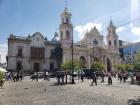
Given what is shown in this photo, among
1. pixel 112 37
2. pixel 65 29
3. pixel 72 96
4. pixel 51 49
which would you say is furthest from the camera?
pixel 112 37

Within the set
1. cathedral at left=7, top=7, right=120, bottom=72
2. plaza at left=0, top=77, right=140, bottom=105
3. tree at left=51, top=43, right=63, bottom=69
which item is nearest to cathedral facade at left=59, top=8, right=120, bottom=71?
cathedral at left=7, top=7, right=120, bottom=72

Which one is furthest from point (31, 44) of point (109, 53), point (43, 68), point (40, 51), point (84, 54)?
point (109, 53)

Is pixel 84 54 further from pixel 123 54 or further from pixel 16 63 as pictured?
pixel 123 54

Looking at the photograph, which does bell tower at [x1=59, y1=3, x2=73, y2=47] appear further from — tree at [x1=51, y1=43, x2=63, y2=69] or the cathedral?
tree at [x1=51, y1=43, x2=63, y2=69]

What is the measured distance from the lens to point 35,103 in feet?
45.4

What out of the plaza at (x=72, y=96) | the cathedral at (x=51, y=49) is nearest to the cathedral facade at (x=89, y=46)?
the cathedral at (x=51, y=49)

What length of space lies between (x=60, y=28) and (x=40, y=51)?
10.9 metres

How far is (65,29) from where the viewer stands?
2640 inches

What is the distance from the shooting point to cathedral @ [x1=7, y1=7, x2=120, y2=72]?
5884 centimetres

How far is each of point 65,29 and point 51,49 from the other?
7705 mm

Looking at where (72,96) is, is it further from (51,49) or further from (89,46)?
(89,46)

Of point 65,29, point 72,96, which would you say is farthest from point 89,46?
point 72,96

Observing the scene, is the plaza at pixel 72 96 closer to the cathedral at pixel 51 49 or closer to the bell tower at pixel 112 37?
the cathedral at pixel 51 49

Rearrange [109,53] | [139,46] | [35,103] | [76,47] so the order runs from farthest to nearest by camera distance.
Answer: [139,46] < [109,53] < [76,47] < [35,103]
